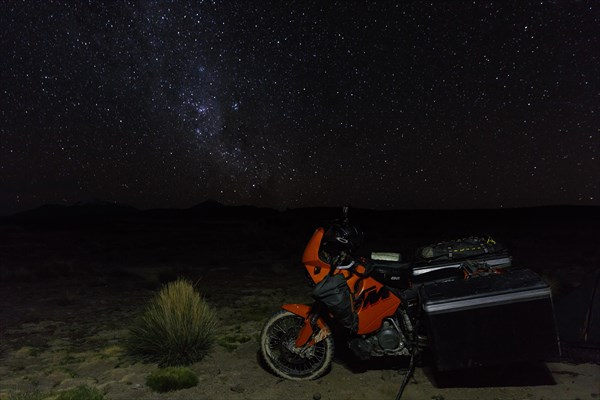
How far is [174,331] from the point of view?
18.8ft

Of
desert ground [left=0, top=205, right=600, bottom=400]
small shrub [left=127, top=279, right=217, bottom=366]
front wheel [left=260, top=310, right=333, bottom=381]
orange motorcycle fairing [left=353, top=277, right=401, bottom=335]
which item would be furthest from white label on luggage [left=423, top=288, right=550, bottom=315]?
small shrub [left=127, top=279, right=217, bottom=366]

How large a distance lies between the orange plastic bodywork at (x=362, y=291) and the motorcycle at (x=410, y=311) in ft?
0.03

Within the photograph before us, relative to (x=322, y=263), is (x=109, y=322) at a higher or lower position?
lower

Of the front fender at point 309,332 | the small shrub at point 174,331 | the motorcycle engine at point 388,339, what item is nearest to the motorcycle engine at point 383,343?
the motorcycle engine at point 388,339

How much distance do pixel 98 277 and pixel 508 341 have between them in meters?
12.6

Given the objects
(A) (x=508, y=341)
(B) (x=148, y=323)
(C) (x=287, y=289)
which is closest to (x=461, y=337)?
(A) (x=508, y=341)

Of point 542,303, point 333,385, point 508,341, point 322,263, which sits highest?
point 322,263

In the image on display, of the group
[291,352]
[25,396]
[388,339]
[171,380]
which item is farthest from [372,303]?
[25,396]

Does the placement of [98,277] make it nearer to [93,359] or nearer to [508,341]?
[93,359]

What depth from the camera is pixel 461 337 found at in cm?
402

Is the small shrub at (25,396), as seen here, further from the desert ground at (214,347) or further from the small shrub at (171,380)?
the small shrub at (171,380)

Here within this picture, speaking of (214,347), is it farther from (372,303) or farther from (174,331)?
(372,303)

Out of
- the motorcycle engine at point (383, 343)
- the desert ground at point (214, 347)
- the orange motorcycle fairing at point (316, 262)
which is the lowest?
the desert ground at point (214, 347)

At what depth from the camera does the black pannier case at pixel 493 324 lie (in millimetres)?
3895
